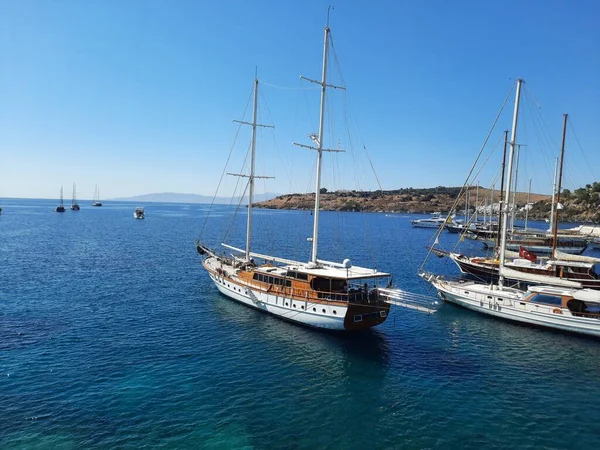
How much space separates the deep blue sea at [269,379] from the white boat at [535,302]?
108cm

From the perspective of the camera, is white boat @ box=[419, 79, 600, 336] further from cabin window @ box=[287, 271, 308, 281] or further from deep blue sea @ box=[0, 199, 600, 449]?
cabin window @ box=[287, 271, 308, 281]

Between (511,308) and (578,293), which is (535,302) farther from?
(578,293)

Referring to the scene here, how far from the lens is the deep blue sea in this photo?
18.9 m

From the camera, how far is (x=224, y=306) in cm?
4006

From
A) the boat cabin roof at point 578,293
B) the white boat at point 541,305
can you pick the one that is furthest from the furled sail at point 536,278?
the boat cabin roof at point 578,293

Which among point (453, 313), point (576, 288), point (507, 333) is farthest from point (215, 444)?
point (576, 288)

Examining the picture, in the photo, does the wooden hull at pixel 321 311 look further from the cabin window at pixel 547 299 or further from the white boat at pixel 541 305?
the cabin window at pixel 547 299

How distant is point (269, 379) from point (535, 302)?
24437 mm

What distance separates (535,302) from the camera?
115 ft

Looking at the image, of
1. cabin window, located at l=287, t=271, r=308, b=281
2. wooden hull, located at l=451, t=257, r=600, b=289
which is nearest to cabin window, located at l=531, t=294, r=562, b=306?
wooden hull, located at l=451, t=257, r=600, b=289

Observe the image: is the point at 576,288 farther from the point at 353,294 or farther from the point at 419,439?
the point at 419,439

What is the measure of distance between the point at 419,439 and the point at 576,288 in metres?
27.9

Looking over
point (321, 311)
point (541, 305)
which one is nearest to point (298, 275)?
point (321, 311)

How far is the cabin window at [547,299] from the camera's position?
1345 inches
